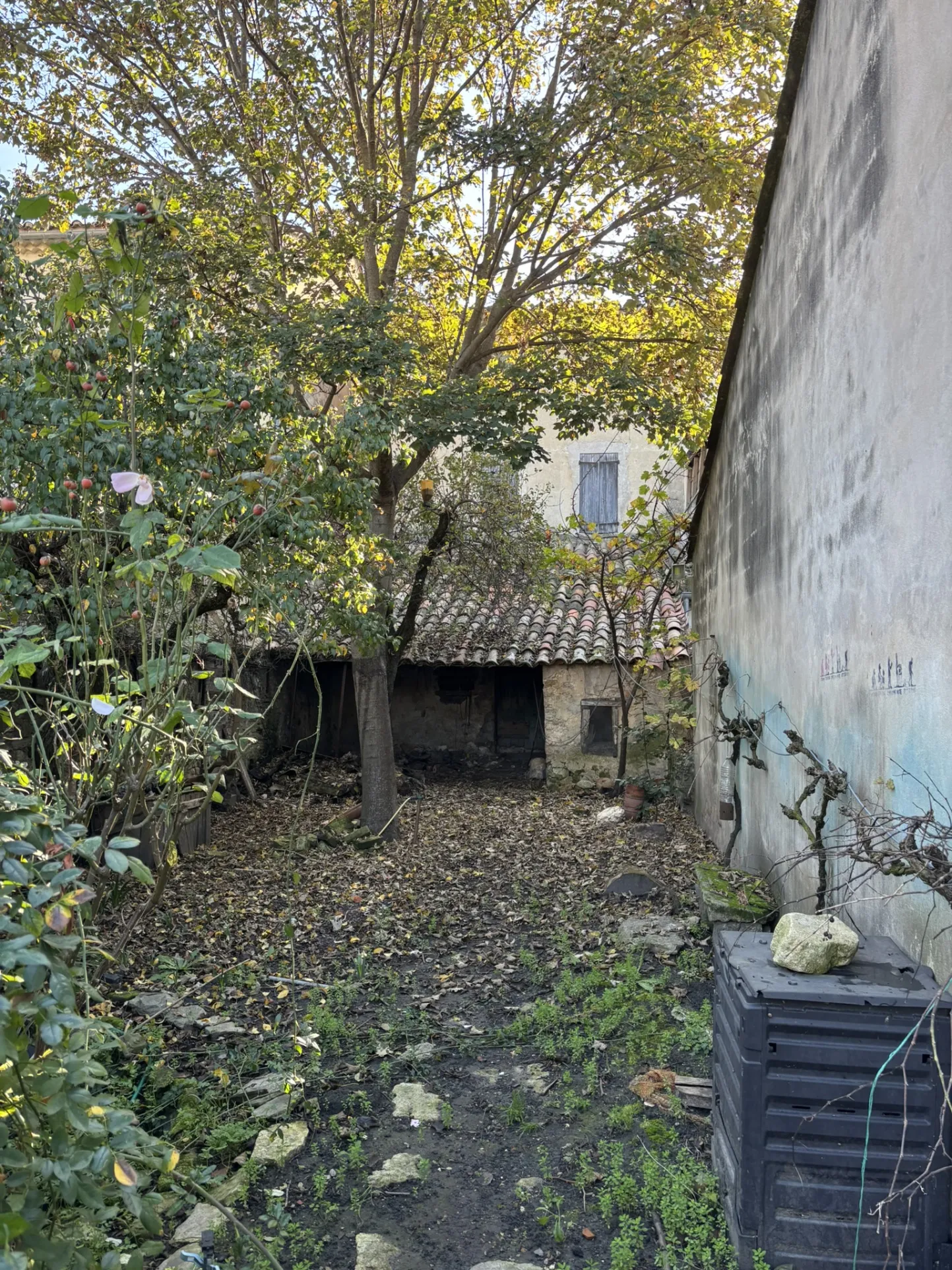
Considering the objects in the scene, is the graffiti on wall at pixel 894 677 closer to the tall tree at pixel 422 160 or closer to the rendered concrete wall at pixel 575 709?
the tall tree at pixel 422 160

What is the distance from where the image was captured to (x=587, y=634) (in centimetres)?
1530

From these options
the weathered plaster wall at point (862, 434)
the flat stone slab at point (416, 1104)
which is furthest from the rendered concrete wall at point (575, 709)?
the flat stone slab at point (416, 1104)

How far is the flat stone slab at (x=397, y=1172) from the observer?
3.91 meters

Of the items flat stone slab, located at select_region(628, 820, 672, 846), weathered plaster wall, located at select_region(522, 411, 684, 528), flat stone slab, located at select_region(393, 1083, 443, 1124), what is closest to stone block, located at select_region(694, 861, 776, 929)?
flat stone slab, located at select_region(393, 1083, 443, 1124)

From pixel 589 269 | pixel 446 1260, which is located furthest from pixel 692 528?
pixel 446 1260

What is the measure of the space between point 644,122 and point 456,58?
2.74m

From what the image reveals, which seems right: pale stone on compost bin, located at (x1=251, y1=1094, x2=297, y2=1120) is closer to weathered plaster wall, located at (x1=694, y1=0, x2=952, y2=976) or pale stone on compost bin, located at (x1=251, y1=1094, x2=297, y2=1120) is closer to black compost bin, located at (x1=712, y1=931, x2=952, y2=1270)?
black compost bin, located at (x1=712, y1=931, x2=952, y2=1270)

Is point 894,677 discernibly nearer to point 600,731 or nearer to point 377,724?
point 377,724

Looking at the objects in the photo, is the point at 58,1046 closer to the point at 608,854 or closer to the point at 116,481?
the point at 116,481

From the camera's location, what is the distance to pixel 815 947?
123 inches

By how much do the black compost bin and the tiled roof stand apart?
10523 millimetres

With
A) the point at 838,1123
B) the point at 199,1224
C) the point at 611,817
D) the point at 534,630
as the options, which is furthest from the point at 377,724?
the point at 838,1123

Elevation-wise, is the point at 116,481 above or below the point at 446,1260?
above

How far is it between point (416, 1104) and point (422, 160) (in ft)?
32.7
